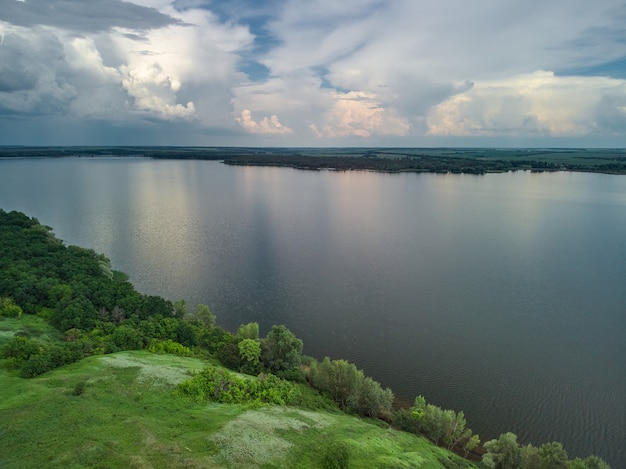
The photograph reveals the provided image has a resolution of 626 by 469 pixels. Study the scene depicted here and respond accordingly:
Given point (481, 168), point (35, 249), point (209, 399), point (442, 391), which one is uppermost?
point (481, 168)

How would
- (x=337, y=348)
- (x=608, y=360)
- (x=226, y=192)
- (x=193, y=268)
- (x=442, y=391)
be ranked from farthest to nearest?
(x=226, y=192), (x=193, y=268), (x=337, y=348), (x=608, y=360), (x=442, y=391)

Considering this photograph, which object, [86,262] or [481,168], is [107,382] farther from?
[481,168]

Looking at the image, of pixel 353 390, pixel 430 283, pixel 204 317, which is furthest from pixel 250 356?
pixel 430 283

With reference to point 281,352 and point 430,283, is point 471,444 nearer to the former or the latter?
point 281,352

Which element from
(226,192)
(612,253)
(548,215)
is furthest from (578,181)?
(226,192)

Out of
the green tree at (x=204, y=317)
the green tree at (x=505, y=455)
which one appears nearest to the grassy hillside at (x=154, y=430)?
the green tree at (x=505, y=455)

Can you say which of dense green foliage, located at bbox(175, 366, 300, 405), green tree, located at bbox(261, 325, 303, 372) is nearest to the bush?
dense green foliage, located at bbox(175, 366, 300, 405)

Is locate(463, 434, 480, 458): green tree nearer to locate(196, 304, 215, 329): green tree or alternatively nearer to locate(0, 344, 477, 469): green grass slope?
locate(0, 344, 477, 469): green grass slope
